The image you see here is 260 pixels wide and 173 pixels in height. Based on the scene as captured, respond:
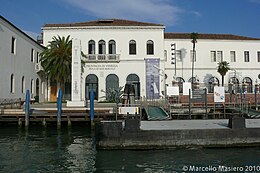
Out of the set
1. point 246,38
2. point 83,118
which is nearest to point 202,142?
point 83,118

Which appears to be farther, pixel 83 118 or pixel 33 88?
pixel 33 88

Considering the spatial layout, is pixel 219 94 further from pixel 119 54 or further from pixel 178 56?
pixel 178 56

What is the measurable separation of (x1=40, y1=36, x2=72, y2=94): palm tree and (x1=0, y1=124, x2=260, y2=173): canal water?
66.2ft

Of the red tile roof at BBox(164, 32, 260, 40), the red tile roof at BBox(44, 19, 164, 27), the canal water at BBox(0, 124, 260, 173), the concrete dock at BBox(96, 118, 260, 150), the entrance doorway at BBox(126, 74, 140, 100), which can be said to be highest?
the red tile roof at BBox(44, 19, 164, 27)

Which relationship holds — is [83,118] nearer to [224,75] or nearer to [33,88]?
[33,88]

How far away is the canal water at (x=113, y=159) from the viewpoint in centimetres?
1079

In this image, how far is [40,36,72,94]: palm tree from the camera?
35.8 meters

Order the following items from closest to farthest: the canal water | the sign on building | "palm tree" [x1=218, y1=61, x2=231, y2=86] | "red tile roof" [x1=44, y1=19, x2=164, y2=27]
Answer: the canal water → the sign on building → "red tile roof" [x1=44, y1=19, x2=164, y2=27] → "palm tree" [x1=218, y1=61, x2=231, y2=86]

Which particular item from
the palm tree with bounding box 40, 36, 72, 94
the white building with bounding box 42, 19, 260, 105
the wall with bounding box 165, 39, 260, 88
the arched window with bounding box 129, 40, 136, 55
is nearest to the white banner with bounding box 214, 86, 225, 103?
the white building with bounding box 42, 19, 260, 105

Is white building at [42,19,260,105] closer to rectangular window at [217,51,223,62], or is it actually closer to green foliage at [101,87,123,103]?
green foliage at [101,87,123,103]

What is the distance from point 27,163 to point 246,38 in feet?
136

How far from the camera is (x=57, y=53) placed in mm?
36406

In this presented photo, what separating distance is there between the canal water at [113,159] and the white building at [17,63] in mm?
14431

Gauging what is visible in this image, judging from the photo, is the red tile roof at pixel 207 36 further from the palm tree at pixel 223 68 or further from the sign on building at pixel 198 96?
the sign on building at pixel 198 96
